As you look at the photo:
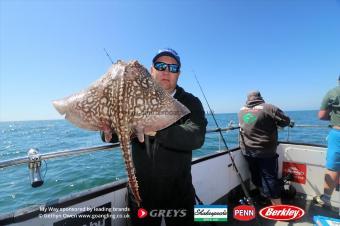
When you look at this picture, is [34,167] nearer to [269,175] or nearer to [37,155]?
[37,155]

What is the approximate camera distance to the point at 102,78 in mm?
1634

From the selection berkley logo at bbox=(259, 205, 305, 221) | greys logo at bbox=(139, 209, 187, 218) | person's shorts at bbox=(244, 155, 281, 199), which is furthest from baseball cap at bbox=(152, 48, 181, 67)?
berkley logo at bbox=(259, 205, 305, 221)

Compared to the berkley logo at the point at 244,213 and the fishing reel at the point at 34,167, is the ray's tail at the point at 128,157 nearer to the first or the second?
the fishing reel at the point at 34,167

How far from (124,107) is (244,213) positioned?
3701mm

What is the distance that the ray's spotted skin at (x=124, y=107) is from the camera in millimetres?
1480

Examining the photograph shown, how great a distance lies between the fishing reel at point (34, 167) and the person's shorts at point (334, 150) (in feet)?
15.3

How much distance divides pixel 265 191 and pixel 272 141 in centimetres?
102

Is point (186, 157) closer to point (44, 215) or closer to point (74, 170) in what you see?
point (44, 215)

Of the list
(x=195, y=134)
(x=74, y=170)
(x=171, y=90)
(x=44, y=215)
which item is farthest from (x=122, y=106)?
(x=74, y=170)

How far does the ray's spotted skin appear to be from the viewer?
1.48m

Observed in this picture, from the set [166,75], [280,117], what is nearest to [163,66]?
[166,75]

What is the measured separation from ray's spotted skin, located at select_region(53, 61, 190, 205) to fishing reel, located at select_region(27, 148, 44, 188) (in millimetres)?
914

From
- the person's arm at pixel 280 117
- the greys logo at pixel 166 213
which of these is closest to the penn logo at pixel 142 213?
the greys logo at pixel 166 213

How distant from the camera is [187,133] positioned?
180 cm
